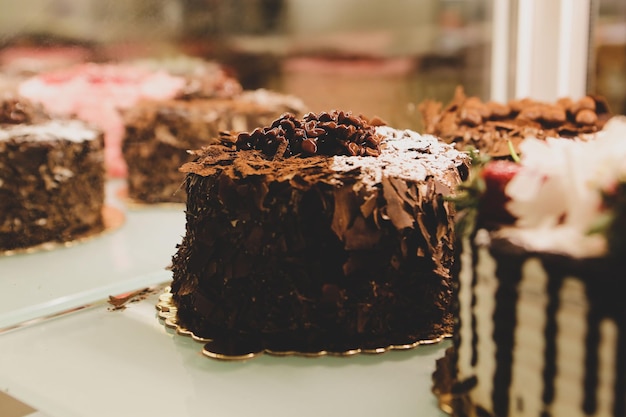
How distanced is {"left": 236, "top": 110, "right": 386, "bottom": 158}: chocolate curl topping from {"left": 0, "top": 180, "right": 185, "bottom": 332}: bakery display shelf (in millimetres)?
402

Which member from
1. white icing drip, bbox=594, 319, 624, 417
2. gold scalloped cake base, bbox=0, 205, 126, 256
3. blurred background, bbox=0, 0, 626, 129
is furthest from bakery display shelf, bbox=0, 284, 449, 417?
blurred background, bbox=0, 0, 626, 129

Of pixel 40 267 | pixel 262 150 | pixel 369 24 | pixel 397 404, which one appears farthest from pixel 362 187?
pixel 369 24

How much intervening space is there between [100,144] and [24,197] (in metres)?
0.40

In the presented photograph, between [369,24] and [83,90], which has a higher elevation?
[369,24]

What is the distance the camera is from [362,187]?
149cm

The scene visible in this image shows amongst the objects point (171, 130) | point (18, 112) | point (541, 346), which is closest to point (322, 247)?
point (541, 346)

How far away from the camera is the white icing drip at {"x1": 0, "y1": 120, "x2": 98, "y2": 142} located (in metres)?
2.53

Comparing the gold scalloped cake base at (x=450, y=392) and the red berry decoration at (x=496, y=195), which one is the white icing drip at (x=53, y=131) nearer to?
the gold scalloped cake base at (x=450, y=392)

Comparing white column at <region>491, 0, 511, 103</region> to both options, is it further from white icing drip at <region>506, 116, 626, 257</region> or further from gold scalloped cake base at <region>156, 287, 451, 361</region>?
white icing drip at <region>506, 116, 626, 257</region>

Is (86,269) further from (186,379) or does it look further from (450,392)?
(450,392)

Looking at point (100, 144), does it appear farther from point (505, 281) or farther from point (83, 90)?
point (505, 281)

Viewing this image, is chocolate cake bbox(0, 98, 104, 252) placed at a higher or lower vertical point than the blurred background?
lower

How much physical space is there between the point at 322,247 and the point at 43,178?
1.48m

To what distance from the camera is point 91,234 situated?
2.70 metres
